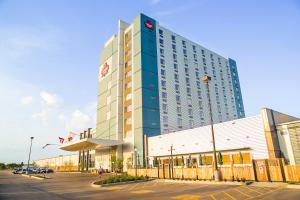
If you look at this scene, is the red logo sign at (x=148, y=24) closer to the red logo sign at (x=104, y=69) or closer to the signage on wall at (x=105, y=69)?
the signage on wall at (x=105, y=69)

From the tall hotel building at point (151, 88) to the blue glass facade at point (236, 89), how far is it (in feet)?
6.80

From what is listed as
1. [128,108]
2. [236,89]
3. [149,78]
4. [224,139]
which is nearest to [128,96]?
[128,108]

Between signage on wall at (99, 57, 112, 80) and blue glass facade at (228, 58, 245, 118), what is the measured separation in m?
44.0

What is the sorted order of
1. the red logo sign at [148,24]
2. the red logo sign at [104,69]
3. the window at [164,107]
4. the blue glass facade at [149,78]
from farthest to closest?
the red logo sign at [104,69]
the red logo sign at [148,24]
the window at [164,107]
the blue glass facade at [149,78]

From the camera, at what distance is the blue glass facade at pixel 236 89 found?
75.8 metres

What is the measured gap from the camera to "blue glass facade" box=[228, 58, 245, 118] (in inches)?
2985

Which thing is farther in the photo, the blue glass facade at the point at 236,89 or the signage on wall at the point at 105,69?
the blue glass facade at the point at 236,89

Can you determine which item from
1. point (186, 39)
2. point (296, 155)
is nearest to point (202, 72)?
point (186, 39)

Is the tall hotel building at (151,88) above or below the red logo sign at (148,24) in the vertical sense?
below

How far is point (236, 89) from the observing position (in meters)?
79.1

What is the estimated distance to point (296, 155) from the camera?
26578 mm

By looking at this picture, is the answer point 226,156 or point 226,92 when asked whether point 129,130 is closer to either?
point 226,156

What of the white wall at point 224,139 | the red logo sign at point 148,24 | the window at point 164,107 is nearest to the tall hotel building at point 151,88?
the red logo sign at point 148,24

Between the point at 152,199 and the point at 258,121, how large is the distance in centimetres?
2111
